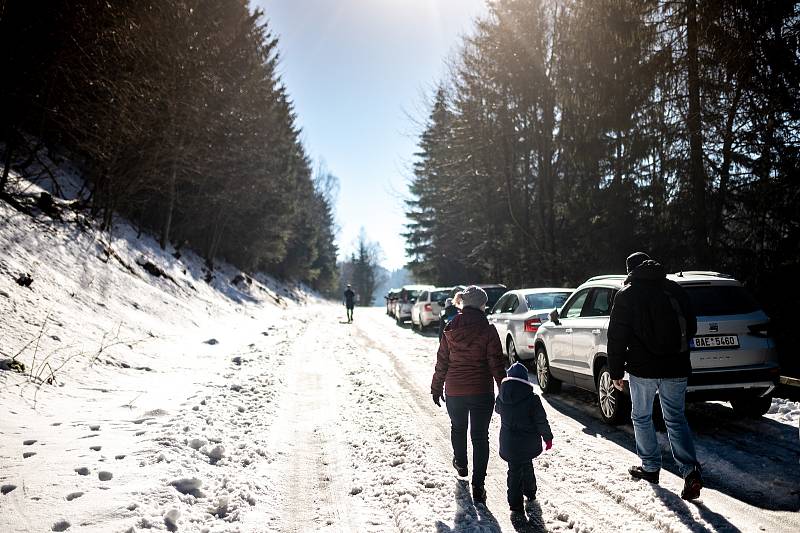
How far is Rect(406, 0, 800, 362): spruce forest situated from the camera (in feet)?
29.2

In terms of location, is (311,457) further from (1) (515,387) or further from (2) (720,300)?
(2) (720,300)

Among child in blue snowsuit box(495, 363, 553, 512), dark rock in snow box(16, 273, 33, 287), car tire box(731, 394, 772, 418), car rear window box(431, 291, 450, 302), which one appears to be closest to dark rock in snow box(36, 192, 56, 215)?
dark rock in snow box(16, 273, 33, 287)

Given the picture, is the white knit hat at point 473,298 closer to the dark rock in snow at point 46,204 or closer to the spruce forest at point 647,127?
the spruce forest at point 647,127

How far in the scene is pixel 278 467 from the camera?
4.84 meters

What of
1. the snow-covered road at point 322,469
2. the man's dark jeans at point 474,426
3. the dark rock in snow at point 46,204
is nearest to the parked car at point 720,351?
the snow-covered road at point 322,469

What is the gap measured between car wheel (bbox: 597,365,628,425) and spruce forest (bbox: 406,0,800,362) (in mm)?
6015

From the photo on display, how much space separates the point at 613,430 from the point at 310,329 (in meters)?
14.8

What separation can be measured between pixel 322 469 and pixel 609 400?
12.3ft

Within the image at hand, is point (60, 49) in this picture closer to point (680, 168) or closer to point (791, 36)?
point (791, 36)

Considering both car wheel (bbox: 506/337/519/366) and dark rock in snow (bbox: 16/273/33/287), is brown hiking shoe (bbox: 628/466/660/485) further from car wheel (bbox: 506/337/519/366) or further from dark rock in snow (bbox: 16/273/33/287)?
dark rock in snow (bbox: 16/273/33/287)

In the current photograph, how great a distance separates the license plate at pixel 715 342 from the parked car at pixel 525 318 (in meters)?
3.87

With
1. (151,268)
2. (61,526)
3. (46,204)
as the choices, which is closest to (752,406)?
(61,526)

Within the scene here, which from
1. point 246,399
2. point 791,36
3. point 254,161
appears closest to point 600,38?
point 791,36

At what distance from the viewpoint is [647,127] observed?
40.3 feet
